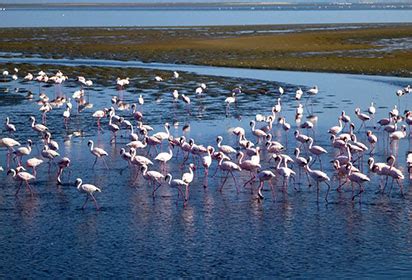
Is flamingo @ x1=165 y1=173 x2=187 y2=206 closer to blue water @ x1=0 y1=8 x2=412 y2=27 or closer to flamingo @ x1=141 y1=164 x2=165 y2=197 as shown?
flamingo @ x1=141 y1=164 x2=165 y2=197

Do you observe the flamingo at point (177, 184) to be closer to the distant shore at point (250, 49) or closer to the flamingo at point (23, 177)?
the flamingo at point (23, 177)

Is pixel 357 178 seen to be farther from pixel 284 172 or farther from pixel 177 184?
pixel 177 184

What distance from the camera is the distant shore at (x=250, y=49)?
134 feet

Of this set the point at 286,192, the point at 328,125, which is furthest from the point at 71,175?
the point at 328,125

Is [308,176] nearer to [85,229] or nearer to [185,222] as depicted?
[185,222]

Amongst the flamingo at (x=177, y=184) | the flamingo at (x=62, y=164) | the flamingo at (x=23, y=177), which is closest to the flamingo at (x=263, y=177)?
the flamingo at (x=177, y=184)

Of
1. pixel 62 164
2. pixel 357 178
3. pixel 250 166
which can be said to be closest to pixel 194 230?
pixel 250 166

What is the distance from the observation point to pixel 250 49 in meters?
50.9

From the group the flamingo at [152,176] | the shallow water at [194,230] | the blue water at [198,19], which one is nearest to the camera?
the shallow water at [194,230]

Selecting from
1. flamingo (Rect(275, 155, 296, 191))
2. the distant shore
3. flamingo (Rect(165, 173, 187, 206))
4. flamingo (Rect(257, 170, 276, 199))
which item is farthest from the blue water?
flamingo (Rect(257, 170, 276, 199))

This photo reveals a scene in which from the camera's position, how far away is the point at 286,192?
52.6 feet

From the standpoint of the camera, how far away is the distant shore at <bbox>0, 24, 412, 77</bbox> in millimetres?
40994

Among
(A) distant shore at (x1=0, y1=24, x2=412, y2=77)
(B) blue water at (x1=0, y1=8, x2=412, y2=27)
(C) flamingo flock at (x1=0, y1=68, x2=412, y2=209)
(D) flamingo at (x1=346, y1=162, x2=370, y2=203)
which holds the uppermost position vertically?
(D) flamingo at (x1=346, y1=162, x2=370, y2=203)

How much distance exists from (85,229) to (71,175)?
3.96m
